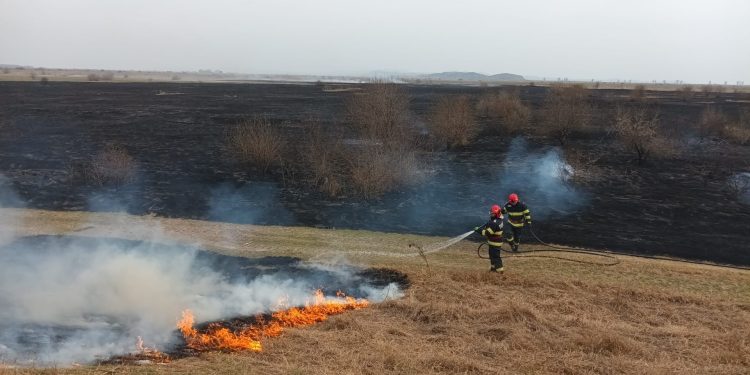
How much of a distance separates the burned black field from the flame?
8728 millimetres

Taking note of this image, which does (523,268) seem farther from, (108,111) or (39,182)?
(108,111)

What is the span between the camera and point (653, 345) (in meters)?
10.1

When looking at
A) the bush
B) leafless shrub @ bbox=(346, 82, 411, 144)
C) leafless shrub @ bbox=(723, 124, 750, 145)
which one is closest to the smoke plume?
leafless shrub @ bbox=(346, 82, 411, 144)

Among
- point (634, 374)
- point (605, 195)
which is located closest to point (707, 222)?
point (605, 195)

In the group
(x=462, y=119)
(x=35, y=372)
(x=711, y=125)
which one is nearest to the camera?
(x=35, y=372)

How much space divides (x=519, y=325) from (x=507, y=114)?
129 ft

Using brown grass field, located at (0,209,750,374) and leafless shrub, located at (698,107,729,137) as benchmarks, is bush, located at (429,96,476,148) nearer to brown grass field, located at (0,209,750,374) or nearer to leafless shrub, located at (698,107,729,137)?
brown grass field, located at (0,209,750,374)

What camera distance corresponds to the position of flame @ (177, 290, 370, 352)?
9.92m

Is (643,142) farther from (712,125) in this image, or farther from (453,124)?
(712,125)

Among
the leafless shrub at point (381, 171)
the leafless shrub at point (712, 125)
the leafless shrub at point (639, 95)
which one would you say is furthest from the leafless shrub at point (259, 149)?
the leafless shrub at point (639, 95)

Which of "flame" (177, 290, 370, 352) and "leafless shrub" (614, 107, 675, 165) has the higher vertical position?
"leafless shrub" (614, 107, 675, 165)

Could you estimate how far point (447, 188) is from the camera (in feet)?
91.4

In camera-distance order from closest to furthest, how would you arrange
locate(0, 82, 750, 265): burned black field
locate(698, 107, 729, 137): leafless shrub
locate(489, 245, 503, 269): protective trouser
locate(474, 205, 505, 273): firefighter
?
locate(474, 205, 505, 273): firefighter, locate(489, 245, 503, 269): protective trouser, locate(0, 82, 750, 265): burned black field, locate(698, 107, 729, 137): leafless shrub

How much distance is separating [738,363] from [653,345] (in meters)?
1.38
